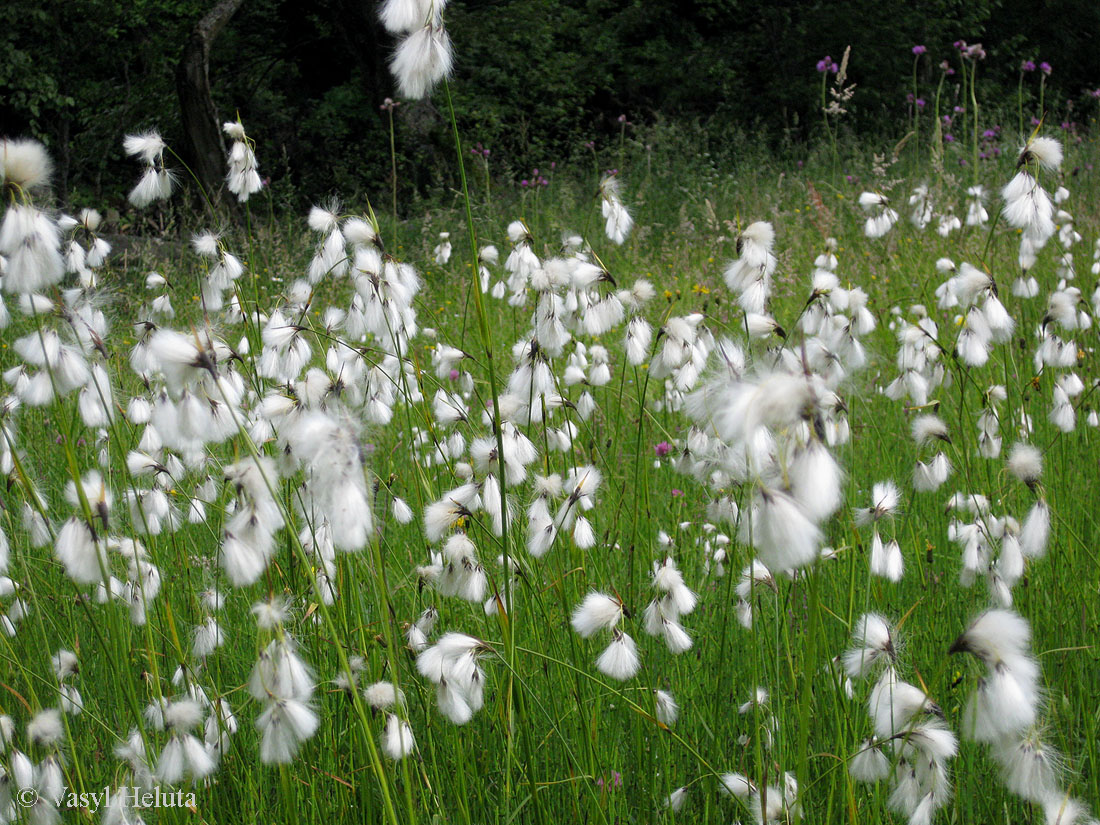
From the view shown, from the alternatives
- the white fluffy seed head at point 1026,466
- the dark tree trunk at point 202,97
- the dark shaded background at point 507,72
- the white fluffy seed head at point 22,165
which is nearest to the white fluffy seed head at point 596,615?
the white fluffy seed head at point 1026,466

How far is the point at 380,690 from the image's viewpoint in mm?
1566

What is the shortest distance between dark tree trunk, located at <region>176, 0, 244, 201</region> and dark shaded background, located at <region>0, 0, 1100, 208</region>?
8.59 ft

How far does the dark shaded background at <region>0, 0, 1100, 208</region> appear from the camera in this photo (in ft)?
43.8

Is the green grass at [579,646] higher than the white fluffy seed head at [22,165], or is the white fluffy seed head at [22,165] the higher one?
the white fluffy seed head at [22,165]

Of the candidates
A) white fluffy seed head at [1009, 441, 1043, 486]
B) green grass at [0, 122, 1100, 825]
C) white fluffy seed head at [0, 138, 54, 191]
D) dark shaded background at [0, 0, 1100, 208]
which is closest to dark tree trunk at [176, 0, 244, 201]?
dark shaded background at [0, 0, 1100, 208]

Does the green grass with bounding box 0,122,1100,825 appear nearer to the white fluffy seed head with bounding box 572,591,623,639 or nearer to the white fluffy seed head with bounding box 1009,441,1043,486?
the white fluffy seed head with bounding box 572,591,623,639

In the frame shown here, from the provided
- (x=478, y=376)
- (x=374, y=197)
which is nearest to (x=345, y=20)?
(x=374, y=197)

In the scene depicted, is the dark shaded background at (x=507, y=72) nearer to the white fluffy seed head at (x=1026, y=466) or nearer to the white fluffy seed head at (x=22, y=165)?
the white fluffy seed head at (x=22, y=165)

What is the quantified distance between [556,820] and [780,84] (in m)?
16.3

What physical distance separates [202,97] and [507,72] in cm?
624

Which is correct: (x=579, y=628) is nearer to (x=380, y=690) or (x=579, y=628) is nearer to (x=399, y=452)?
(x=380, y=690)

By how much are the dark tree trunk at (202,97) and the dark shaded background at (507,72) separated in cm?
262

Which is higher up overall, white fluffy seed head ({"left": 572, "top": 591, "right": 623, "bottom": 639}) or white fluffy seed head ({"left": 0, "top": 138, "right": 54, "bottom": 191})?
white fluffy seed head ({"left": 0, "top": 138, "right": 54, "bottom": 191})

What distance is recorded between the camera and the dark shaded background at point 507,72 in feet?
43.8
